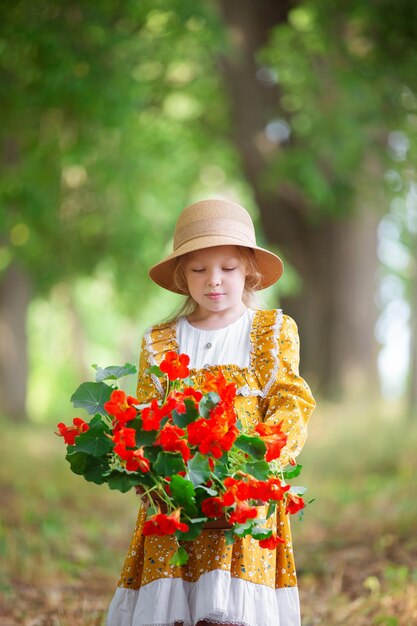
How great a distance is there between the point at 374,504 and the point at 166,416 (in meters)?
4.81

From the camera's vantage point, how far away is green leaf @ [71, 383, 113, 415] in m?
2.76

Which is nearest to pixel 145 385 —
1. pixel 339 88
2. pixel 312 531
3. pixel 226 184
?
pixel 312 531

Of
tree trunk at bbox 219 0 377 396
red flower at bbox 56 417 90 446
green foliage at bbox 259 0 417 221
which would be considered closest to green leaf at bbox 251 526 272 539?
red flower at bbox 56 417 90 446

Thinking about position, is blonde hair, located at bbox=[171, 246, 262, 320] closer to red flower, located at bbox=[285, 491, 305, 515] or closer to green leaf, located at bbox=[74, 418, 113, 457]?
green leaf, located at bbox=[74, 418, 113, 457]

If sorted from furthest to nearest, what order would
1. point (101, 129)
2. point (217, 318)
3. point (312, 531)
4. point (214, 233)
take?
point (101, 129)
point (312, 531)
point (217, 318)
point (214, 233)

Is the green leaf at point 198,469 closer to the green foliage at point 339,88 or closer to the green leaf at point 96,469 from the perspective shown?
the green leaf at point 96,469

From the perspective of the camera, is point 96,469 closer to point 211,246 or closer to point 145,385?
point 145,385

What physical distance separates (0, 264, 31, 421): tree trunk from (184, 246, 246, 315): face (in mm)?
9724

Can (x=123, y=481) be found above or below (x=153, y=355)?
below

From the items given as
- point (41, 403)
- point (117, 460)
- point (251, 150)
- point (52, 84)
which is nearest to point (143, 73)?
point (251, 150)

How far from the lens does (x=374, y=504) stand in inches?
277

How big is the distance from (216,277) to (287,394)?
47cm

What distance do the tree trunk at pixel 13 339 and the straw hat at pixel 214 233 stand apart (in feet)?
31.4

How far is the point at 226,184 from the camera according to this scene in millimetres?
16016
